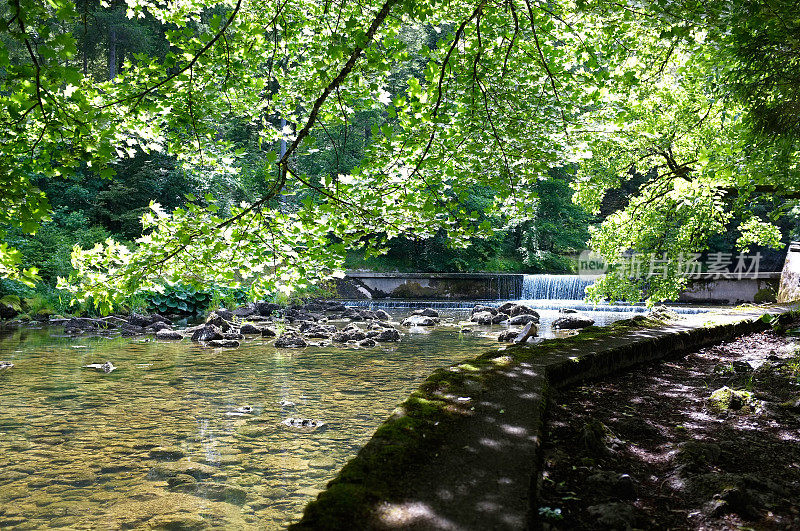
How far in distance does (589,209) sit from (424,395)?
30.7 ft

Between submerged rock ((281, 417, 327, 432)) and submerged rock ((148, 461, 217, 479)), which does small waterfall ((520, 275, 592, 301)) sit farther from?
submerged rock ((148, 461, 217, 479))

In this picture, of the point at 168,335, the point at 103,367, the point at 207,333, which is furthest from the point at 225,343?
the point at 103,367

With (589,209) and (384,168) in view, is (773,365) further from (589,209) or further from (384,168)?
(589,209)

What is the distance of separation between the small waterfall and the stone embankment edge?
1647 centimetres

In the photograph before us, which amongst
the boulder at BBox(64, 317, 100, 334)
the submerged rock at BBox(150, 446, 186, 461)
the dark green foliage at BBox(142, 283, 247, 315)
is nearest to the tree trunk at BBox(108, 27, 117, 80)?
the dark green foliage at BBox(142, 283, 247, 315)

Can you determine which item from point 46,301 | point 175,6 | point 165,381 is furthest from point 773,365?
point 46,301

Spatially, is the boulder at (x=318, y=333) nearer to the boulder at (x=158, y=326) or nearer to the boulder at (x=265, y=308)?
the boulder at (x=158, y=326)

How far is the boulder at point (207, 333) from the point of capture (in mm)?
12383

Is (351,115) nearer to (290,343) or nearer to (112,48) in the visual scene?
(290,343)

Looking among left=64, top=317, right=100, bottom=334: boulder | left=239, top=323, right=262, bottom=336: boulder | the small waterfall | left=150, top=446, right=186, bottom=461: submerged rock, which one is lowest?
left=64, top=317, right=100, bottom=334: boulder

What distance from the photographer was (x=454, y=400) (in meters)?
3.51

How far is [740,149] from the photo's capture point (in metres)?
6.14

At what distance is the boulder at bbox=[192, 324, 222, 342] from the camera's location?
12.4m

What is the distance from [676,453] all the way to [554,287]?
22.2 metres
